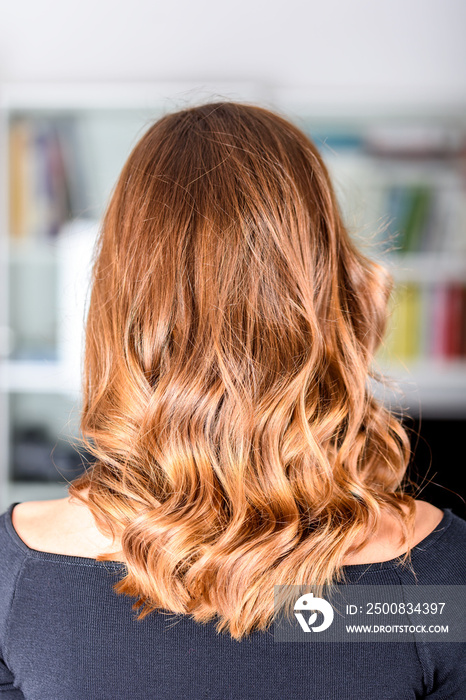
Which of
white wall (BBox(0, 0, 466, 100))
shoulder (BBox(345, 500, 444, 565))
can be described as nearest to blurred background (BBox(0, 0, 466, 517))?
white wall (BBox(0, 0, 466, 100))

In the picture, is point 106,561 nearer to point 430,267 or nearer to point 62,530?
point 62,530

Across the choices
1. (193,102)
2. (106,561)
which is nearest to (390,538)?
(106,561)

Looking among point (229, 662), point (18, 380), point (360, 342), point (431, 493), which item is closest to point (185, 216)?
point (360, 342)

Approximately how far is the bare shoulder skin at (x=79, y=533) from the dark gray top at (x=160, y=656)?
2 cm

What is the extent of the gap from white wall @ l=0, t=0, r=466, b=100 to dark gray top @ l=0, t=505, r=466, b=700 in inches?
85.5

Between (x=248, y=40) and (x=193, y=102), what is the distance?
1.24 ft

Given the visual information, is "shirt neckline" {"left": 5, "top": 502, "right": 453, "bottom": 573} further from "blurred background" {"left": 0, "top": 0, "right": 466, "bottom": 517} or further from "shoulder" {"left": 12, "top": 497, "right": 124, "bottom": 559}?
"blurred background" {"left": 0, "top": 0, "right": 466, "bottom": 517}

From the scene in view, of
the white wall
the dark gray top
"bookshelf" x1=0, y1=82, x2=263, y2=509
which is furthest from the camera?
the white wall

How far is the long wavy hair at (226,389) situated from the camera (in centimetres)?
70

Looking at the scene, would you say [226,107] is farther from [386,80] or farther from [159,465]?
[386,80]

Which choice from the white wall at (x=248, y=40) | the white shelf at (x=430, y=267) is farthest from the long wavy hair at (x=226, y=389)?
the white wall at (x=248, y=40)

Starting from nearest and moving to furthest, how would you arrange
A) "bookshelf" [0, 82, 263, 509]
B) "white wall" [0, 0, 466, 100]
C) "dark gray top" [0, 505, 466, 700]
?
"dark gray top" [0, 505, 466, 700], "bookshelf" [0, 82, 263, 509], "white wall" [0, 0, 466, 100]

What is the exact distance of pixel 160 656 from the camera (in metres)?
0.68

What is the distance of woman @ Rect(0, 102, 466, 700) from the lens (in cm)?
68
